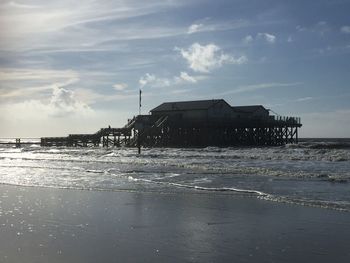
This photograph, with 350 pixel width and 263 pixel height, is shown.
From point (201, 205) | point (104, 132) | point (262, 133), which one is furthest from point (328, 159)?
point (104, 132)

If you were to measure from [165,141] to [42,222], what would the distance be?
172 feet

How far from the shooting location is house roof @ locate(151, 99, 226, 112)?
65.1 m

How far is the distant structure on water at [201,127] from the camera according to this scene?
6291 centimetres

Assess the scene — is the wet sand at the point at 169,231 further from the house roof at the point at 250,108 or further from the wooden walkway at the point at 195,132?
the house roof at the point at 250,108

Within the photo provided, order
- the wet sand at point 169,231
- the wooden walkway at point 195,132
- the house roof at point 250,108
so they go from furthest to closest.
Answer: the house roof at point 250,108, the wooden walkway at point 195,132, the wet sand at point 169,231

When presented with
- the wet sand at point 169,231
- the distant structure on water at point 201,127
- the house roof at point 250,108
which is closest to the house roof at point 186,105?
the distant structure on water at point 201,127

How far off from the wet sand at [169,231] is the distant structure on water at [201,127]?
155 feet

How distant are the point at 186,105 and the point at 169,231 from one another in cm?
5816

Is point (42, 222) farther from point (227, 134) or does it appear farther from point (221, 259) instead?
point (227, 134)

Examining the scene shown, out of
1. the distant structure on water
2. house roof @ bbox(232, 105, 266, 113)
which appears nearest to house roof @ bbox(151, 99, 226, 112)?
the distant structure on water

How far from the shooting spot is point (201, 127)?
63125 mm

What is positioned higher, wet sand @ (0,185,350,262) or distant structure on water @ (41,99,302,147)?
distant structure on water @ (41,99,302,147)

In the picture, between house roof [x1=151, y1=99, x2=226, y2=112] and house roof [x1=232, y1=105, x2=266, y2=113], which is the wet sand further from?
house roof [x1=232, y1=105, x2=266, y2=113]

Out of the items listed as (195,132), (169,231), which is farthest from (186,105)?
(169,231)
